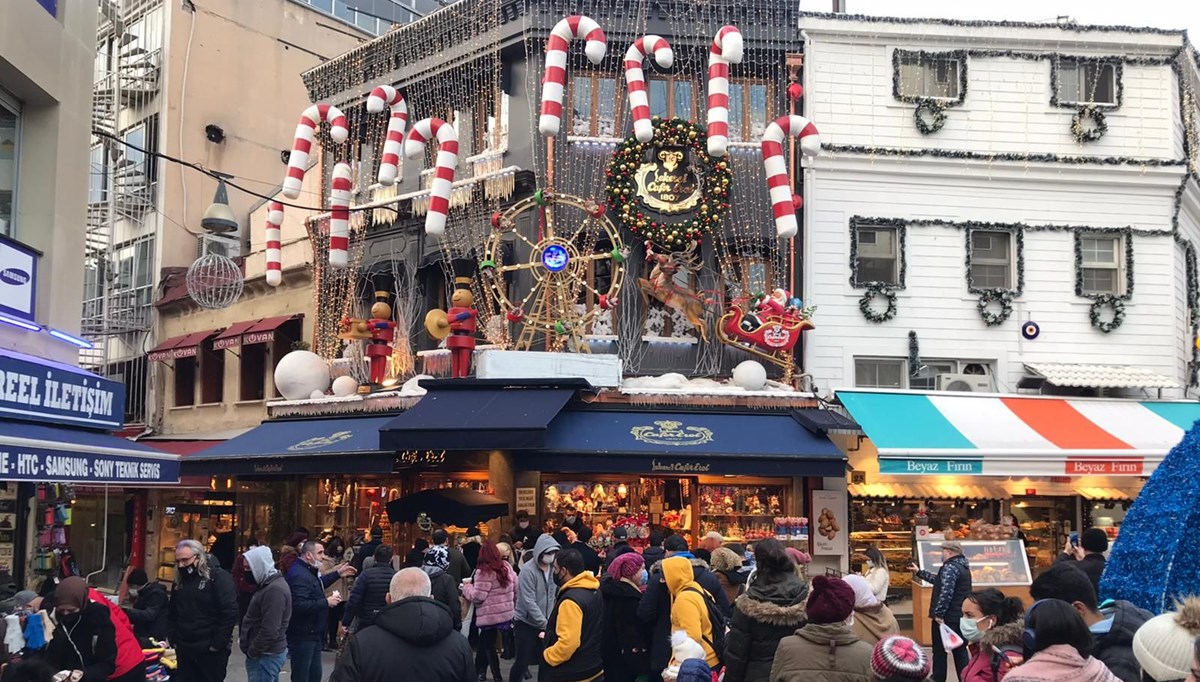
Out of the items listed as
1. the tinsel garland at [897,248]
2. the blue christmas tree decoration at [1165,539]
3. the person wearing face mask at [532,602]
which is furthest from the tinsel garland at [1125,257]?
the blue christmas tree decoration at [1165,539]

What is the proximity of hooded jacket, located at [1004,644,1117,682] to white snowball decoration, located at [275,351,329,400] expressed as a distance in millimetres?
17057

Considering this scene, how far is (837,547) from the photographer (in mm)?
18016

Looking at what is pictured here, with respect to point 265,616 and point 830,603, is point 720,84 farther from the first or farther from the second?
point 830,603

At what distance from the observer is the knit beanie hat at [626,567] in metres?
8.95

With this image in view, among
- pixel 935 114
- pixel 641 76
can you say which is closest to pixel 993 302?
pixel 935 114

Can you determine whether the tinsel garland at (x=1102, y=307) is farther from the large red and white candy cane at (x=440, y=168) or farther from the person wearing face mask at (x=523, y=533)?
the large red and white candy cane at (x=440, y=168)

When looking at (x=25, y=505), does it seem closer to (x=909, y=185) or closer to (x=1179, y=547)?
(x=1179, y=547)

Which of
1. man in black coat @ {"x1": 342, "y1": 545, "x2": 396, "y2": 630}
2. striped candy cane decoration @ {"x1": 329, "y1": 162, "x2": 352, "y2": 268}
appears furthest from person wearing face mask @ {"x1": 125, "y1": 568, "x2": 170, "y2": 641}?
striped candy cane decoration @ {"x1": 329, "y1": 162, "x2": 352, "y2": 268}

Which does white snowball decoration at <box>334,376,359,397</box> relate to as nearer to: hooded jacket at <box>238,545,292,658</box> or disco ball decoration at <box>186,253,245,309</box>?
disco ball decoration at <box>186,253,245,309</box>

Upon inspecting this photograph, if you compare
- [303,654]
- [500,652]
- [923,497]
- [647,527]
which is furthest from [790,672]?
[923,497]

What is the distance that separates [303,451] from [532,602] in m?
8.96

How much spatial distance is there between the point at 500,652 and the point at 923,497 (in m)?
8.19

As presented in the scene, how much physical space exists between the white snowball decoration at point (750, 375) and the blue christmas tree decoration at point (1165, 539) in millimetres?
11751

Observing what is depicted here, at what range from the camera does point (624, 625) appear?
8.94 meters
